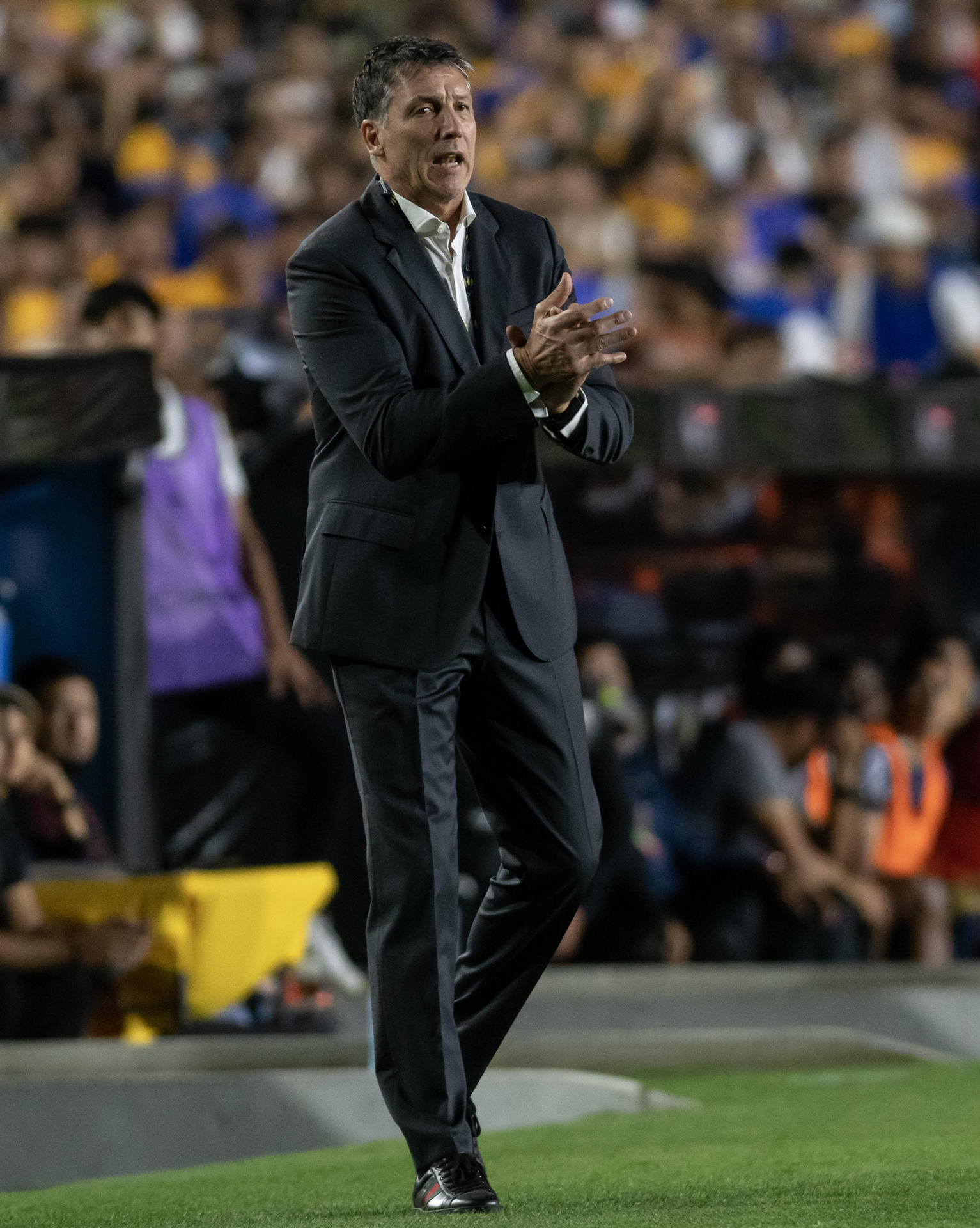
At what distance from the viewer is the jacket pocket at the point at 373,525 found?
133 inches

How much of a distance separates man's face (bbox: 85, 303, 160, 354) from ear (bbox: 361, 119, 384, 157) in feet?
11.4

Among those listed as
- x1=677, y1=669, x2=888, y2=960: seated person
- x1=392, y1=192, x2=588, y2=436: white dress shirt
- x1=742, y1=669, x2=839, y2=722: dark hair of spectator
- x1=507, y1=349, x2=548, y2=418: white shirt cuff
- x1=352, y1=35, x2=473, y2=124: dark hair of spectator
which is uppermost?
x1=352, y1=35, x2=473, y2=124: dark hair of spectator

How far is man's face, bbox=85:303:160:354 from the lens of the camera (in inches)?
273

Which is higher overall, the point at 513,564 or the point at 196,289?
the point at 196,289

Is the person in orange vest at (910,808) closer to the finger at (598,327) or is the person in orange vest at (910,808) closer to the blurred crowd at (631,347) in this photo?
the blurred crowd at (631,347)

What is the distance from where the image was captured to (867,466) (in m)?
8.18

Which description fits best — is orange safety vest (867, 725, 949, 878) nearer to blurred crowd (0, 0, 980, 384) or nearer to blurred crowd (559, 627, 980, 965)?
blurred crowd (559, 627, 980, 965)

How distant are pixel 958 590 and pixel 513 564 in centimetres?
661

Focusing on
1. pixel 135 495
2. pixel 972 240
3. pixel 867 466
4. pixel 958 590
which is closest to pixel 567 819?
pixel 135 495

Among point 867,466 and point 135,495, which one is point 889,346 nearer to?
point 867,466

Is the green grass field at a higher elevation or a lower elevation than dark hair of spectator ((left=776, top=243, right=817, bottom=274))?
lower

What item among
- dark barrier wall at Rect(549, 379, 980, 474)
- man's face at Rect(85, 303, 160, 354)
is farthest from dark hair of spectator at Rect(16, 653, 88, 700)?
dark barrier wall at Rect(549, 379, 980, 474)

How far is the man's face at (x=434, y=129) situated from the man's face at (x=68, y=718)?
12.3 feet

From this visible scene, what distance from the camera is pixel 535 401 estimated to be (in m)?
3.25
